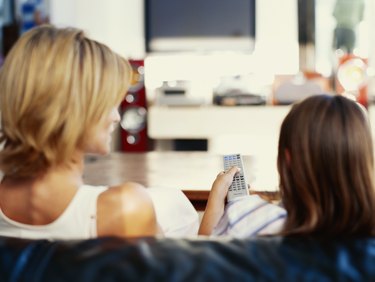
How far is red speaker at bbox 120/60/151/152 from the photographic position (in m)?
5.23

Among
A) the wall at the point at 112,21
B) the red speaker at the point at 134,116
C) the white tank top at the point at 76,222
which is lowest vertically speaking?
the red speaker at the point at 134,116

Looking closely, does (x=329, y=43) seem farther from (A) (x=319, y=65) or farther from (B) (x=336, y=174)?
(B) (x=336, y=174)

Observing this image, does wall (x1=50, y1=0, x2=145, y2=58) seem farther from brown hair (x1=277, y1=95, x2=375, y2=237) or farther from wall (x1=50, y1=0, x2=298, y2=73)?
brown hair (x1=277, y1=95, x2=375, y2=237)

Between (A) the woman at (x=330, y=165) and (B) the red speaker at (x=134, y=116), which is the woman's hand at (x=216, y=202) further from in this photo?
(B) the red speaker at (x=134, y=116)

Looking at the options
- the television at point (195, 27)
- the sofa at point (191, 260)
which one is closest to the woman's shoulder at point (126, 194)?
the sofa at point (191, 260)

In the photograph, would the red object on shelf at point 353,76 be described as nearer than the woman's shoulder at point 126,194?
No

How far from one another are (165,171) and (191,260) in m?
1.43

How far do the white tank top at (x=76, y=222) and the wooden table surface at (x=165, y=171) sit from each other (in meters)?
0.78

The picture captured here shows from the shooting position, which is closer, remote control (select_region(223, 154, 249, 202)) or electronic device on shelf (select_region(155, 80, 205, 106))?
remote control (select_region(223, 154, 249, 202))

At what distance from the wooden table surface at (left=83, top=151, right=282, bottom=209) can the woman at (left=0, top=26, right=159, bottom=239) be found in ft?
2.53

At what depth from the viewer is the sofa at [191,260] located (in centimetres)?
79

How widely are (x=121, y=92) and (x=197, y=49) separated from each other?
459 cm

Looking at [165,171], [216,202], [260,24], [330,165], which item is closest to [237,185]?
[216,202]

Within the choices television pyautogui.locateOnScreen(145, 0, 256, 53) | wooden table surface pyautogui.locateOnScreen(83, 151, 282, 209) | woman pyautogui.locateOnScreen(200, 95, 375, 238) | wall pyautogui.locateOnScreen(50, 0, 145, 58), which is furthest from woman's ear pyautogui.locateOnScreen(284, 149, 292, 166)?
television pyautogui.locateOnScreen(145, 0, 256, 53)
